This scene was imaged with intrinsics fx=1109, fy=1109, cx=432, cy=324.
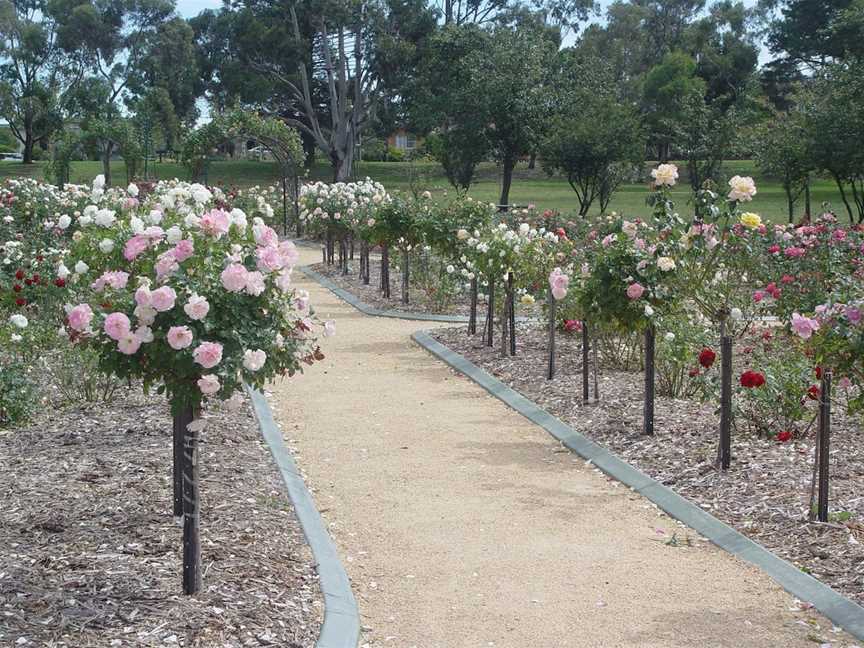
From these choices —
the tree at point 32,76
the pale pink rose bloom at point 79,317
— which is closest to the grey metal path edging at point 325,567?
the pale pink rose bloom at point 79,317

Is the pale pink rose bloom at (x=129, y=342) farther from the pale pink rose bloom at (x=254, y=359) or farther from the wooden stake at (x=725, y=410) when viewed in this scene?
the wooden stake at (x=725, y=410)

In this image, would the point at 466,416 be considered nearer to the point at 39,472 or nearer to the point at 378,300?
the point at 39,472

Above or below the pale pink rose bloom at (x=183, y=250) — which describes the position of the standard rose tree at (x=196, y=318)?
below

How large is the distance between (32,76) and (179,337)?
59.9 meters

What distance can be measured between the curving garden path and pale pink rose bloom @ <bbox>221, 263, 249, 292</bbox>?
4.88 feet

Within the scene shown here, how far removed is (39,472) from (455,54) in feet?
118

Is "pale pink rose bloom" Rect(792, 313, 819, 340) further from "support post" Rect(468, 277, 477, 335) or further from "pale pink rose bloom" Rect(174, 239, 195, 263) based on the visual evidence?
"support post" Rect(468, 277, 477, 335)

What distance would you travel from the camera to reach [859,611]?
4.47 meters

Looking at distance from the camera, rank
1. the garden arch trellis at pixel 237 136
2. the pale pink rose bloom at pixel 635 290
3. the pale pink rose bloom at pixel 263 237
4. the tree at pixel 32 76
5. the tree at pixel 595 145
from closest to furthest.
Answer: the pale pink rose bloom at pixel 263 237 → the pale pink rose bloom at pixel 635 290 → the garden arch trellis at pixel 237 136 → the tree at pixel 595 145 → the tree at pixel 32 76

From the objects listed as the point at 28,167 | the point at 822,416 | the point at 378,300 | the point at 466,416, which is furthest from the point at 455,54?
the point at 822,416

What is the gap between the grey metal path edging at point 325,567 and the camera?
14.1 ft

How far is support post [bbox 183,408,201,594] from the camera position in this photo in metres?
4.49

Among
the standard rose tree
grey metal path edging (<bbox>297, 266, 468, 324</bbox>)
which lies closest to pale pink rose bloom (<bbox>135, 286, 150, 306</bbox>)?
the standard rose tree

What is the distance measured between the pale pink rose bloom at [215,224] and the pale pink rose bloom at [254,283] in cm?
37
